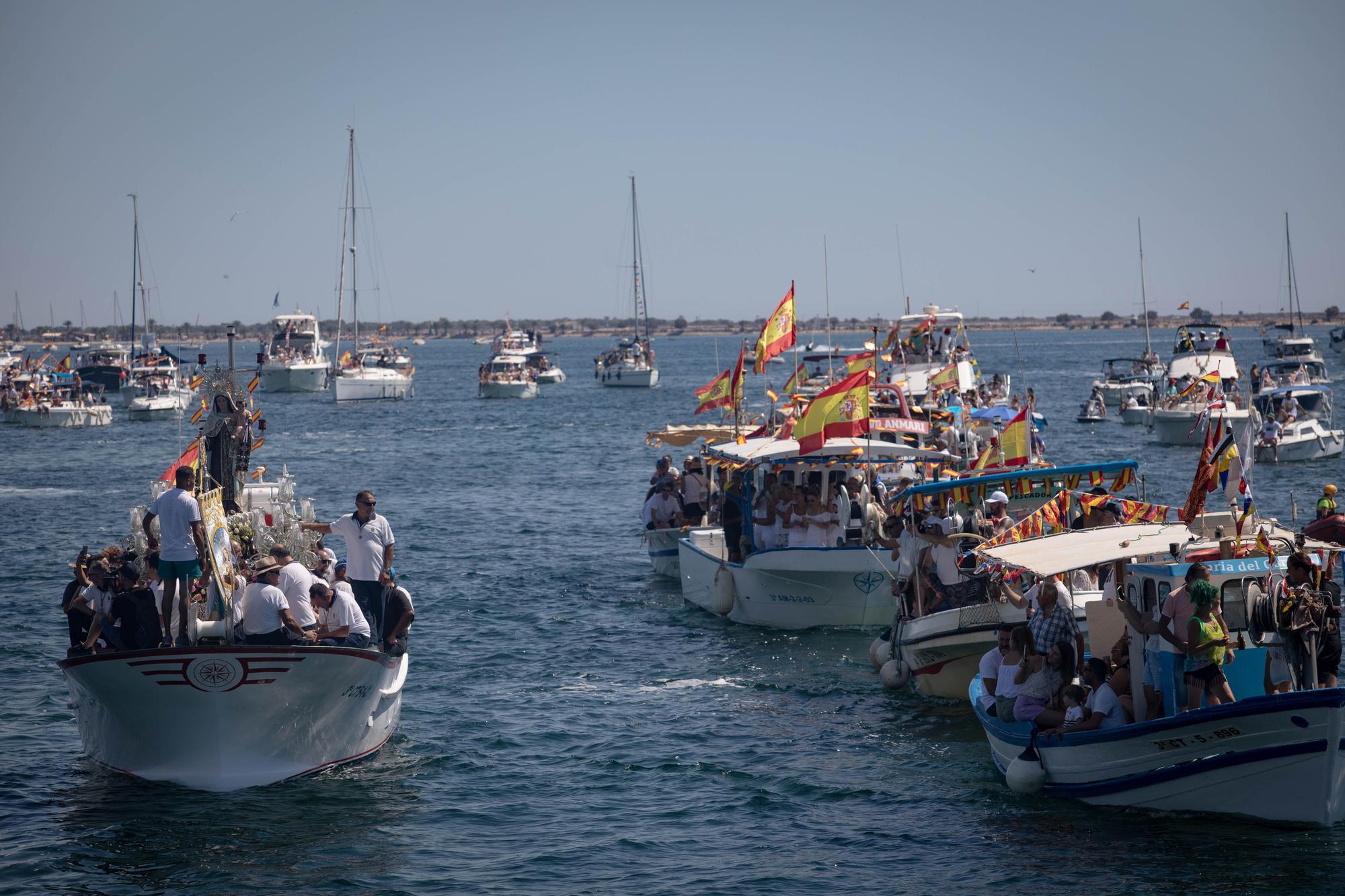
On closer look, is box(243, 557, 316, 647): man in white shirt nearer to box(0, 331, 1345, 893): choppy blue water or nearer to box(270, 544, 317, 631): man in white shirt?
box(270, 544, 317, 631): man in white shirt

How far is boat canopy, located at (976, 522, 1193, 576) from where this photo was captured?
14.0 m

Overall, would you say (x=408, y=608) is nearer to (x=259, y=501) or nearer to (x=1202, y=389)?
(x=259, y=501)


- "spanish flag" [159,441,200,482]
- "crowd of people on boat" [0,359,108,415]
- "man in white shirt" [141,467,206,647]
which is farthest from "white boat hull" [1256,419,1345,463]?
"crowd of people on boat" [0,359,108,415]

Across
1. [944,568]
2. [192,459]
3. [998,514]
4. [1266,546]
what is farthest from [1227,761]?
[192,459]

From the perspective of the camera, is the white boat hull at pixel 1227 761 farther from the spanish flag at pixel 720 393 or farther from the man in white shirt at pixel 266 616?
the spanish flag at pixel 720 393

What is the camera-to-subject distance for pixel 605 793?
50.5ft

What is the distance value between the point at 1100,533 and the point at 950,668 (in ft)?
10.7

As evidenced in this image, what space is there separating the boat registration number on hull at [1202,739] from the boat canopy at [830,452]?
9156 millimetres

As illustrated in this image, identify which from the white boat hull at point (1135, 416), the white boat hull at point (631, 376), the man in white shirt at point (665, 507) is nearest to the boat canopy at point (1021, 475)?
the man in white shirt at point (665, 507)

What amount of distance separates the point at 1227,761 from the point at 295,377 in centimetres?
9978

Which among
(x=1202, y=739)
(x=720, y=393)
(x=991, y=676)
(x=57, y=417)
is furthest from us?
(x=57, y=417)

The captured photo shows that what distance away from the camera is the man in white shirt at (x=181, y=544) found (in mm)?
14305

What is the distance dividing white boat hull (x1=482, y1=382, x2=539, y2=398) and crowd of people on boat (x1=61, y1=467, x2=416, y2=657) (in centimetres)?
8588

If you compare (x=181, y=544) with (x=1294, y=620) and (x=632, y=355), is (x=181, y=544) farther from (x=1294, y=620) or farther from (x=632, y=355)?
(x=632, y=355)
